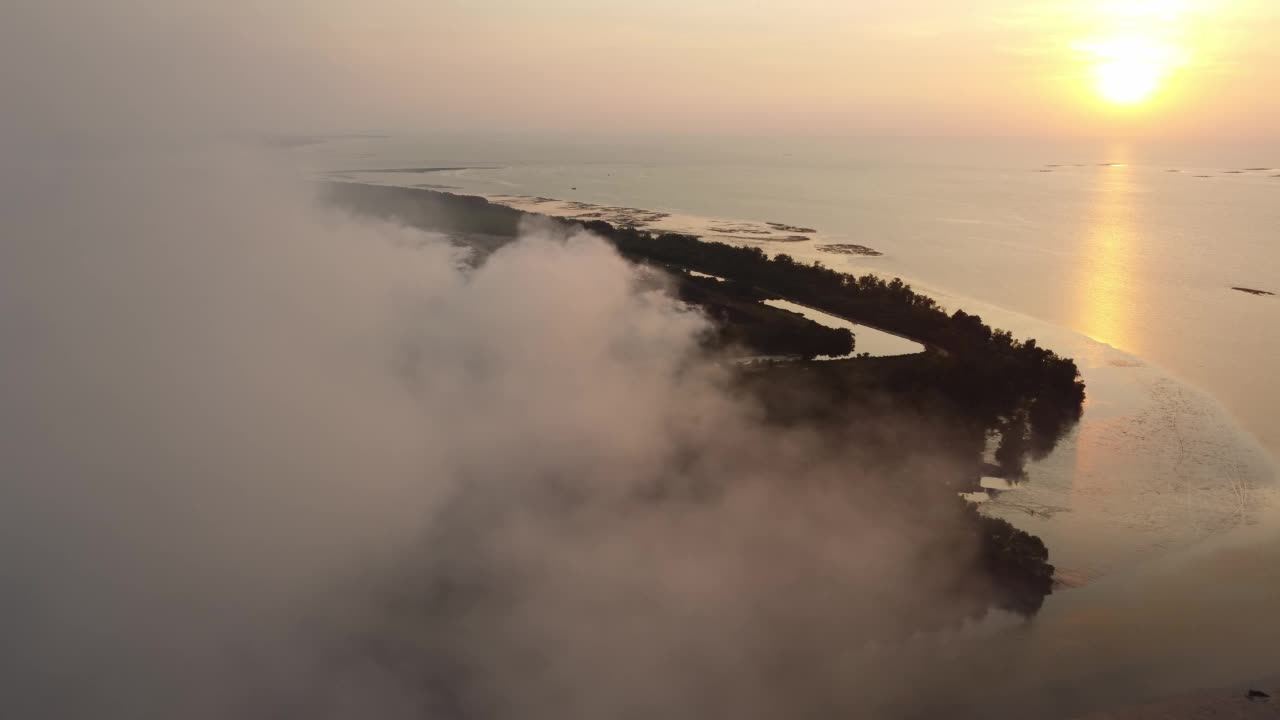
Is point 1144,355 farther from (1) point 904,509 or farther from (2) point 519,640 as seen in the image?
(2) point 519,640

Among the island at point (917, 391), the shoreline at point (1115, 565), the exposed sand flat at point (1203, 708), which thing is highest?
the island at point (917, 391)

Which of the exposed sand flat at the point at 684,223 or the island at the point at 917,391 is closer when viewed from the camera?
the island at the point at 917,391

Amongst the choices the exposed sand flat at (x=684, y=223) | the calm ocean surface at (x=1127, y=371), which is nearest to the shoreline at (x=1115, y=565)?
the calm ocean surface at (x=1127, y=371)

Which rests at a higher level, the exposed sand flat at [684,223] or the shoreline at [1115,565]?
the exposed sand flat at [684,223]

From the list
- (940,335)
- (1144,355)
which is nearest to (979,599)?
(940,335)

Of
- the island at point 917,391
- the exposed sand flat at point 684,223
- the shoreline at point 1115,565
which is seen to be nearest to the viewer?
the shoreline at point 1115,565

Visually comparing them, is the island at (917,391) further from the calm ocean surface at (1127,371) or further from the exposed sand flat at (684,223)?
the exposed sand flat at (684,223)

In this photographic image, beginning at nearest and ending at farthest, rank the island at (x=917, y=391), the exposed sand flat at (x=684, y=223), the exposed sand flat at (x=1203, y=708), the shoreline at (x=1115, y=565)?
the exposed sand flat at (x=1203, y=708), the shoreline at (x=1115, y=565), the island at (x=917, y=391), the exposed sand flat at (x=684, y=223)

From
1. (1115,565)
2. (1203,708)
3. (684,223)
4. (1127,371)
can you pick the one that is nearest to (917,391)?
(1115,565)

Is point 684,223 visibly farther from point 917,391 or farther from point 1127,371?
point 917,391
